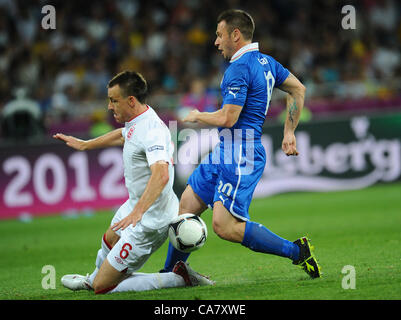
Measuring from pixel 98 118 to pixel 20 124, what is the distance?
1.40m

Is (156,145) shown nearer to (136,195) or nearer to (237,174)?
(136,195)

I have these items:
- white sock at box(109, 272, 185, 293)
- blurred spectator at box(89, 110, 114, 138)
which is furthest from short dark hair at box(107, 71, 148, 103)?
blurred spectator at box(89, 110, 114, 138)

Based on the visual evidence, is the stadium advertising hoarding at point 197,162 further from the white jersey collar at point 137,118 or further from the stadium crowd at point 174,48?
the white jersey collar at point 137,118

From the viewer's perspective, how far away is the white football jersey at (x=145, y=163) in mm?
5879

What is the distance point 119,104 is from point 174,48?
35.5ft

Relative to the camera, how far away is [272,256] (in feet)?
25.9

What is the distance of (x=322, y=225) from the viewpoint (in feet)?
33.1

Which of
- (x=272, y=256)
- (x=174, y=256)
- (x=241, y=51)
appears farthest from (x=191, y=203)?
(x=272, y=256)

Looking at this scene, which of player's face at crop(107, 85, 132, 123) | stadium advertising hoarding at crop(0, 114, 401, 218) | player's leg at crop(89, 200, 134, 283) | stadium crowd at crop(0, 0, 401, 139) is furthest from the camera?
stadium crowd at crop(0, 0, 401, 139)

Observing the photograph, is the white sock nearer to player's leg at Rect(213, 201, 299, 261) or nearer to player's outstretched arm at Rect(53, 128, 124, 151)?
player's leg at Rect(213, 201, 299, 261)

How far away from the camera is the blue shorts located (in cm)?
610

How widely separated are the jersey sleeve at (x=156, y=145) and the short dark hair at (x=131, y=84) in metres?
0.33

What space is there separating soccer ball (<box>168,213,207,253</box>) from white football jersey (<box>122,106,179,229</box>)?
107 millimetres

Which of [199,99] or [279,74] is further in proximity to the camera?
[199,99]
